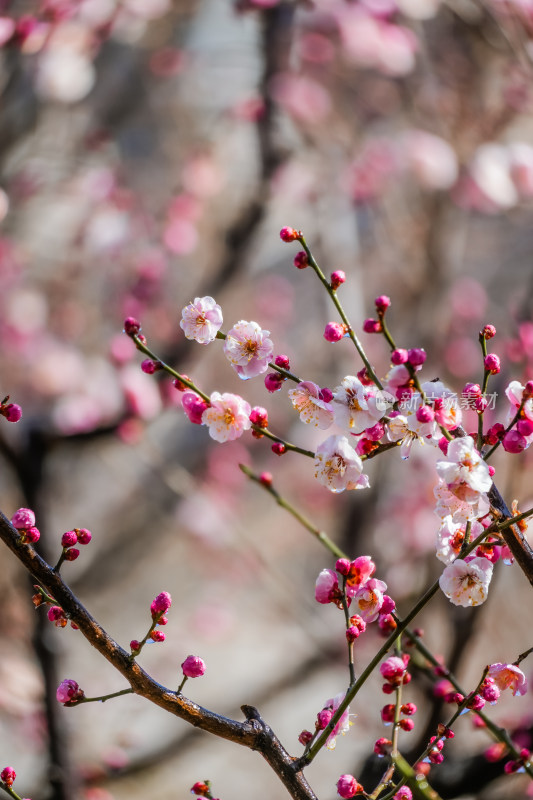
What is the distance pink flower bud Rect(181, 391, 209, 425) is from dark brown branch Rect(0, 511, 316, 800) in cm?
25

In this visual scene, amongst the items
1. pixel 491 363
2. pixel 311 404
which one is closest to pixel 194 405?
pixel 311 404

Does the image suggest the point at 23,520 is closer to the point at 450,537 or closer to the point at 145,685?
the point at 145,685

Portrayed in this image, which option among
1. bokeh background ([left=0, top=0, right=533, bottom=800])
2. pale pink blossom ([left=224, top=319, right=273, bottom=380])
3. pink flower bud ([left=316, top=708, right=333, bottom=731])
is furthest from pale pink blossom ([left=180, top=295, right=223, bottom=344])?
bokeh background ([left=0, top=0, right=533, bottom=800])

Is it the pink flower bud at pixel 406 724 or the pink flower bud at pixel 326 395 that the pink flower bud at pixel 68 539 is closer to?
the pink flower bud at pixel 326 395

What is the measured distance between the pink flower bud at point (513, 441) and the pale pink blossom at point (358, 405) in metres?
0.13

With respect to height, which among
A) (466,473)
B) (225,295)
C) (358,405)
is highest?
(225,295)

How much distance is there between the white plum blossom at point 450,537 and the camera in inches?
31.2

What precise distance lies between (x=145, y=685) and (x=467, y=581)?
36 centimetres

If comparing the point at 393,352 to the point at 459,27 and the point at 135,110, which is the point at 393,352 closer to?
the point at 459,27

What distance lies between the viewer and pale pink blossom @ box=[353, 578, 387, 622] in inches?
30.4

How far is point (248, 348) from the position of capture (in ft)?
2.77

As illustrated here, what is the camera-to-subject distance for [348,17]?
3213 mm

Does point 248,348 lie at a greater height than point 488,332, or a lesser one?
greater

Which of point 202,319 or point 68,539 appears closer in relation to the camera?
point 68,539
